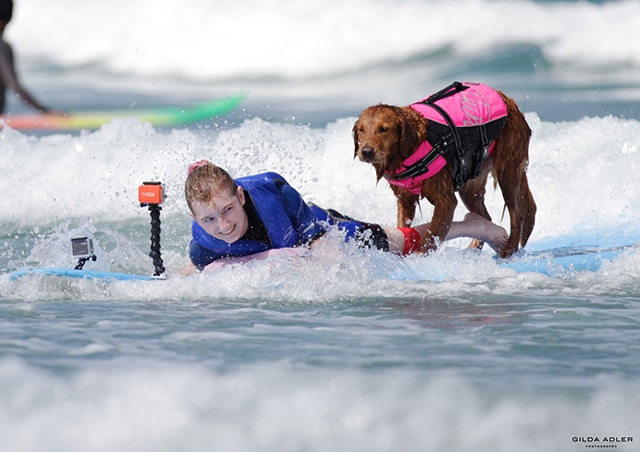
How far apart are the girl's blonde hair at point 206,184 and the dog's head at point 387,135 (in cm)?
89

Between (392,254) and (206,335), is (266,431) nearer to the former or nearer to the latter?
(206,335)

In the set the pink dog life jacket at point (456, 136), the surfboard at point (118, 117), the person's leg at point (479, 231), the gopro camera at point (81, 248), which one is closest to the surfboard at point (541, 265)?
the person's leg at point (479, 231)

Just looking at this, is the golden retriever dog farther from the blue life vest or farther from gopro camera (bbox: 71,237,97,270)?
gopro camera (bbox: 71,237,97,270)

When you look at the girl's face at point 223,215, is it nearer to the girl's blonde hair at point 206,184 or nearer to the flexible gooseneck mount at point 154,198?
the girl's blonde hair at point 206,184

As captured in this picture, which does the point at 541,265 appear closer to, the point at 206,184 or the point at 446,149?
the point at 446,149

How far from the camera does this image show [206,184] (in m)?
4.46

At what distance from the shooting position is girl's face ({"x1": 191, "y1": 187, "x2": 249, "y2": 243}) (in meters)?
4.50

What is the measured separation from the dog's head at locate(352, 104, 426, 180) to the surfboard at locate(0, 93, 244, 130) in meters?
6.17

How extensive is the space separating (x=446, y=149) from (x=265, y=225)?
114cm

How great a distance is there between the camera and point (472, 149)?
5.38 meters

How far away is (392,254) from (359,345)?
1.50m

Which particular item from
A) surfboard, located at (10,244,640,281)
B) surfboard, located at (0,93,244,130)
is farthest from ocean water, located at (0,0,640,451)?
surfboard, located at (0,93,244,130)

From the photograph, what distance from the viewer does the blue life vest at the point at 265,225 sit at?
4.72m

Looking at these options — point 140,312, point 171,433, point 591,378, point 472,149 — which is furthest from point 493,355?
point 472,149
